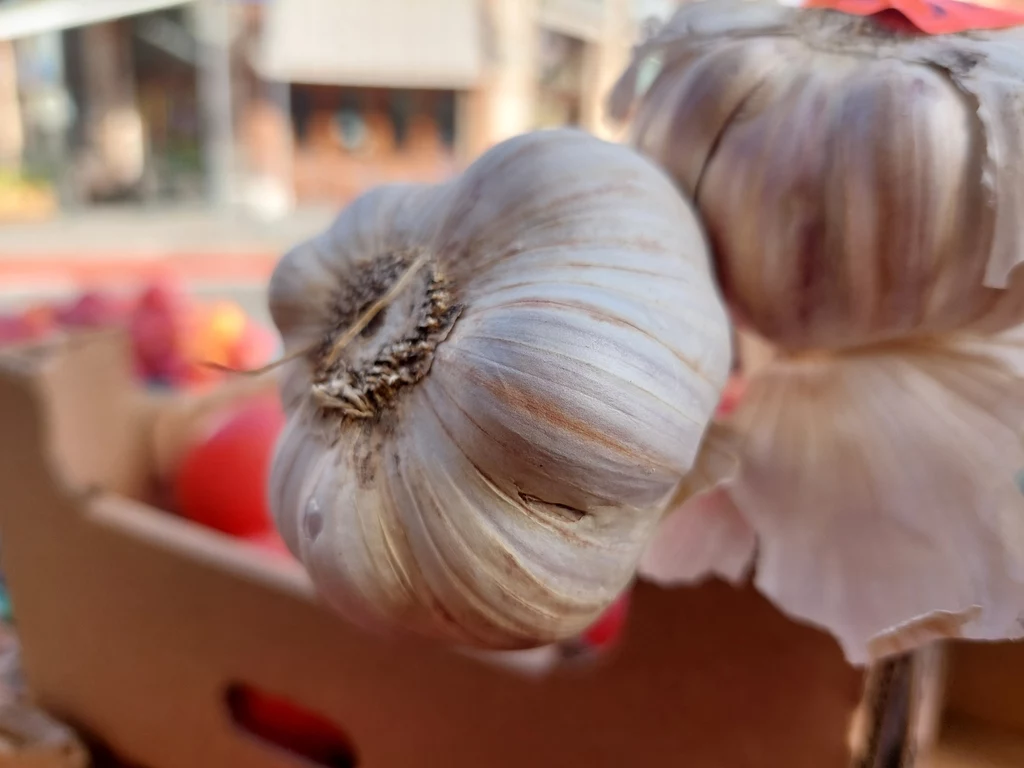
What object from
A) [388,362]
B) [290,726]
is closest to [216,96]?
[290,726]

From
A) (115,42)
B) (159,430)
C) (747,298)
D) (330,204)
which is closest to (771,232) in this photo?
(747,298)

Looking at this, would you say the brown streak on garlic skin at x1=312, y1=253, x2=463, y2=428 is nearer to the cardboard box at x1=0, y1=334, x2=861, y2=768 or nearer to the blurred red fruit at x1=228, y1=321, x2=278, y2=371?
the cardboard box at x1=0, y1=334, x2=861, y2=768

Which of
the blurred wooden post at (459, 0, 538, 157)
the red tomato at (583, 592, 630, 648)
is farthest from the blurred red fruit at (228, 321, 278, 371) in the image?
the blurred wooden post at (459, 0, 538, 157)

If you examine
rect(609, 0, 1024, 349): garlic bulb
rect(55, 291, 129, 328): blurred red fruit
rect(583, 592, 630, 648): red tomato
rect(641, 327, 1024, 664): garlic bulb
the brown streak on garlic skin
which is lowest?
rect(583, 592, 630, 648): red tomato

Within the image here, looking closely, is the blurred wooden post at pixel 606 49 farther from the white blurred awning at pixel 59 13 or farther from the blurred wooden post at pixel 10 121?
the blurred wooden post at pixel 10 121

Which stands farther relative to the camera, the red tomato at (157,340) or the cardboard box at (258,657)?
the red tomato at (157,340)

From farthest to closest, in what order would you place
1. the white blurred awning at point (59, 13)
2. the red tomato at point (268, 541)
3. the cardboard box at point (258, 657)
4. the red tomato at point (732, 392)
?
1. the white blurred awning at point (59, 13)
2. the red tomato at point (268, 541)
3. the red tomato at point (732, 392)
4. the cardboard box at point (258, 657)

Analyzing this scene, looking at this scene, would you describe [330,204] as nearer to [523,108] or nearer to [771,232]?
[523,108]

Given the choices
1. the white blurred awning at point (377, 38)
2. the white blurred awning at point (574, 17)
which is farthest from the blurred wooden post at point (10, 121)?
the white blurred awning at point (574, 17)
